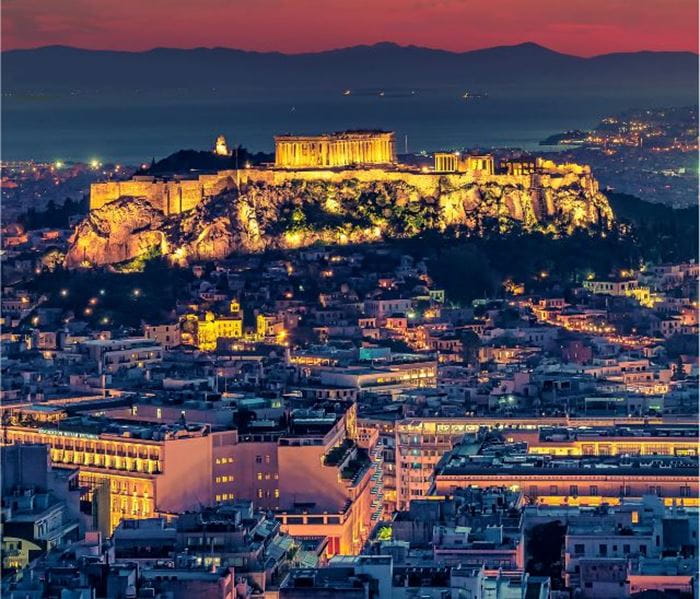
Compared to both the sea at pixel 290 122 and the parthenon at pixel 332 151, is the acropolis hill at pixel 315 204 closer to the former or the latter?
the parthenon at pixel 332 151

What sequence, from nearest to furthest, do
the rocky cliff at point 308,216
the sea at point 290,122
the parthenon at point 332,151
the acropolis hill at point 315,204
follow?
the rocky cliff at point 308,216
the acropolis hill at point 315,204
the parthenon at point 332,151
the sea at point 290,122

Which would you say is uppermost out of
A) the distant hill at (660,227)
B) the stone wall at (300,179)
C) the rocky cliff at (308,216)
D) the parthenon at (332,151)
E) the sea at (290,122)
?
the parthenon at (332,151)

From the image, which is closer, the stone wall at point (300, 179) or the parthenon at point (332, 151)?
the stone wall at point (300, 179)

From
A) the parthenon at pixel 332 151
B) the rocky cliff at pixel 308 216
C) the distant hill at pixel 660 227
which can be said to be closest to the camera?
the rocky cliff at pixel 308 216

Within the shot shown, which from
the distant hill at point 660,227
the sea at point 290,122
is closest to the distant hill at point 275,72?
the sea at point 290,122

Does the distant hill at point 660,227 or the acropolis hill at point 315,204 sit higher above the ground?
the acropolis hill at point 315,204

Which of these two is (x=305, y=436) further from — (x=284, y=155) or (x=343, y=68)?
(x=343, y=68)

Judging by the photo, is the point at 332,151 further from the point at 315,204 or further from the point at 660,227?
the point at 660,227

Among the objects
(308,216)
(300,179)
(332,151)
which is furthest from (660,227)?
(308,216)
